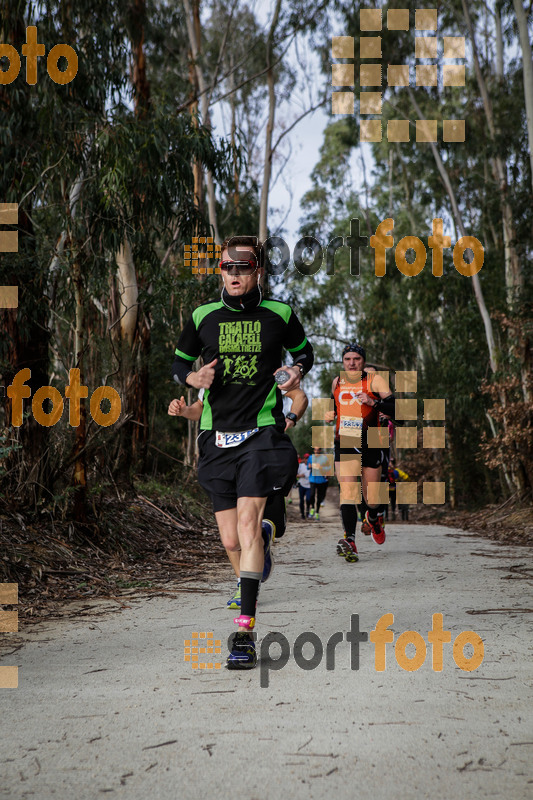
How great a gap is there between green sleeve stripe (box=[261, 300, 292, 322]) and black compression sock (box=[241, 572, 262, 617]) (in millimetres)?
1270

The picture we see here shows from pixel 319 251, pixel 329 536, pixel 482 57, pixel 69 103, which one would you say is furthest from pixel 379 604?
pixel 319 251

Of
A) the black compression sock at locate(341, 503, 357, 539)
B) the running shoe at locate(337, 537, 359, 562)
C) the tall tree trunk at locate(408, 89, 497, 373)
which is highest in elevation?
the tall tree trunk at locate(408, 89, 497, 373)

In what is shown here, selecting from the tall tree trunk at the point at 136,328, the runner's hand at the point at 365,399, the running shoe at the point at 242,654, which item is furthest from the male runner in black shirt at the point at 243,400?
the tall tree trunk at the point at 136,328

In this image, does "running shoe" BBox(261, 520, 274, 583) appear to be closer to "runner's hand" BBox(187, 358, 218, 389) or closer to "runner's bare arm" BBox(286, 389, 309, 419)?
"runner's bare arm" BBox(286, 389, 309, 419)

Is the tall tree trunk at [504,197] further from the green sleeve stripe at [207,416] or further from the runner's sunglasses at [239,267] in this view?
the green sleeve stripe at [207,416]

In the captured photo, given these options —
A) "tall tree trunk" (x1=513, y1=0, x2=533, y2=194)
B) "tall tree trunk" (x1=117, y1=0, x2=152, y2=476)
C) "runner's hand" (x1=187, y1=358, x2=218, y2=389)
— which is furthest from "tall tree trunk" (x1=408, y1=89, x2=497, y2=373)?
"runner's hand" (x1=187, y1=358, x2=218, y2=389)

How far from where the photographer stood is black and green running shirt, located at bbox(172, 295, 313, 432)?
156 inches

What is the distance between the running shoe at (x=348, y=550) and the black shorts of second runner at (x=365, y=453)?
724 mm

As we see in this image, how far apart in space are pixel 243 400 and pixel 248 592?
91cm

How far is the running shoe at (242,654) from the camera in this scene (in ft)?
11.2

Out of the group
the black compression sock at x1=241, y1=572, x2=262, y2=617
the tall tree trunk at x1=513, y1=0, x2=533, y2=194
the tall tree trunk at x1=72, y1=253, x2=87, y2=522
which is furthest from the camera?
the tall tree trunk at x1=513, y1=0, x2=533, y2=194

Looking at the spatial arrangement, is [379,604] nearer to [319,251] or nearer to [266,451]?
[266,451]

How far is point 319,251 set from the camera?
84.4 ft

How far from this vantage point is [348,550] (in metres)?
7.21
